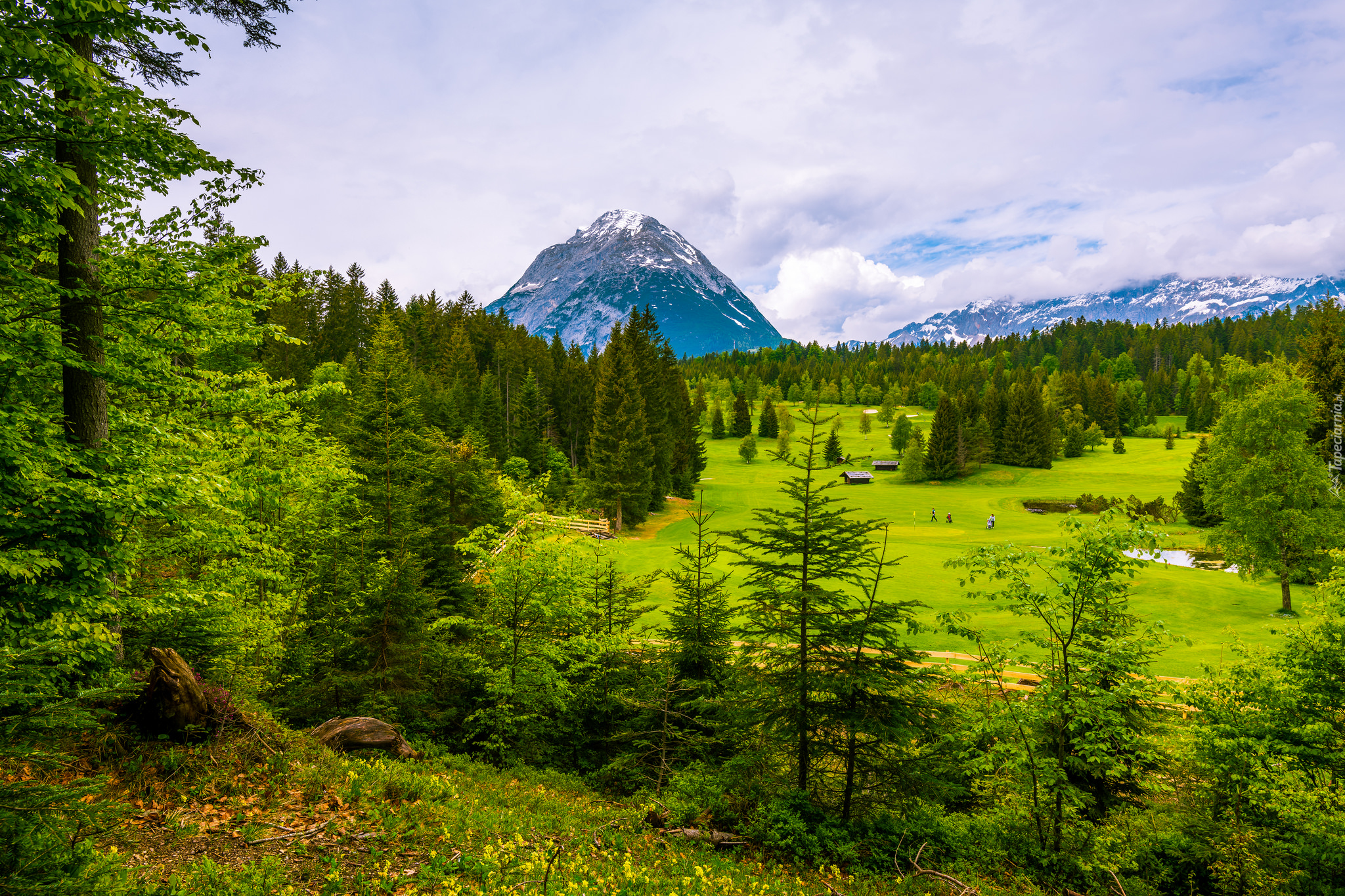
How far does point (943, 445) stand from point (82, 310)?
298 ft

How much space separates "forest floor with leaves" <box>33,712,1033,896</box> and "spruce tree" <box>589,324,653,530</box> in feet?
122

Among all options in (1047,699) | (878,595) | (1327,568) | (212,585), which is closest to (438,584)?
(212,585)

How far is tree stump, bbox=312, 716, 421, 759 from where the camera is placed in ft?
39.5

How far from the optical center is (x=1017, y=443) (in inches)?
3644

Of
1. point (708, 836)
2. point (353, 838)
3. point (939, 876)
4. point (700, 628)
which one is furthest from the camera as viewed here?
point (700, 628)

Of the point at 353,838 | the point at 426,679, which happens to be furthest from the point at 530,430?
the point at 353,838

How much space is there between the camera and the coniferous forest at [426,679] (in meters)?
7.26

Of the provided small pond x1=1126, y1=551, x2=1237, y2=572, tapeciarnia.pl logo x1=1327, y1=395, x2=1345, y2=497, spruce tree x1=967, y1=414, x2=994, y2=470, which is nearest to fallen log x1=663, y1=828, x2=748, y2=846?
tapeciarnia.pl logo x1=1327, y1=395, x2=1345, y2=497

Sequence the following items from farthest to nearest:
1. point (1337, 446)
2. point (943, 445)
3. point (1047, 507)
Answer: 1. point (943, 445)
2. point (1047, 507)
3. point (1337, 446)

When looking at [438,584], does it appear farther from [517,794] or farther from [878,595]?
[878,595]

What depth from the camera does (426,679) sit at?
17016 millimetres

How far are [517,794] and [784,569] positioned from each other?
6941 mm

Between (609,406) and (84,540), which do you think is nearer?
(84,540)

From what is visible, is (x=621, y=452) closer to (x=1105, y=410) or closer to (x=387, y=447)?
(x=387, y=447)
